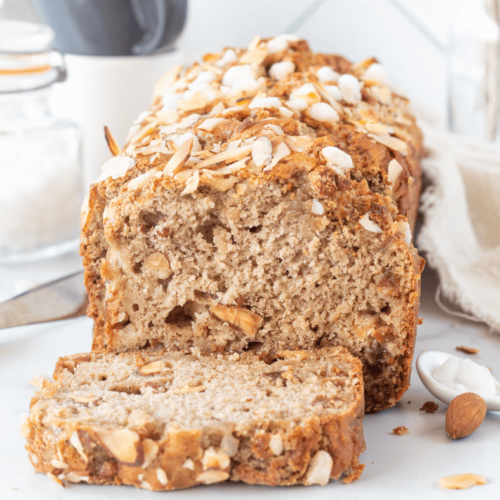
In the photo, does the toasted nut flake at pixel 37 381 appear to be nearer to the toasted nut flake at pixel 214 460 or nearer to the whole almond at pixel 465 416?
the toasted nut flake at pixel 214 460

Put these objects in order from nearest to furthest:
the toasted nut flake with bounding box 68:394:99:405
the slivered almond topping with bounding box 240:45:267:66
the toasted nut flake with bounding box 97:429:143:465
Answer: the toasted nut flake with bounding box 97:429:143:465 < the toasted nut flake with bounding box 68:394:99:405 < the slivered almond topping with bounding box 240:45:267:66

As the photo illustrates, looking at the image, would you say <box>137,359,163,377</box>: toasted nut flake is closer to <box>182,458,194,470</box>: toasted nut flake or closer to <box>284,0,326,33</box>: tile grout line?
<box>182,458,194,470</box>: toasted nut flake

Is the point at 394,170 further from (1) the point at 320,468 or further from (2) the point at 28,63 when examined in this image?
(2) the point at 28,63

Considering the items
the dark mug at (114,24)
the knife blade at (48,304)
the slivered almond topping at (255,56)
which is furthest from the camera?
the dark mug at (114,24)

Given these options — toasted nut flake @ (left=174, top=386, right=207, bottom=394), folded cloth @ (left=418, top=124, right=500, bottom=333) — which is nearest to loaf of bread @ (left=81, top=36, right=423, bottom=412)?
toasted nut flake @ (left=174, top=386, right=207, bottom=394)

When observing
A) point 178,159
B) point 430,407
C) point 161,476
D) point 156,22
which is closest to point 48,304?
point 178,159

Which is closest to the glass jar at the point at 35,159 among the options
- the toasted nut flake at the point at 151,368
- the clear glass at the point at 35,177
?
the clear glass at the point at 35,177

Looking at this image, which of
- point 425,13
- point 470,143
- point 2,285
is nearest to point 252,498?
point 2,285
